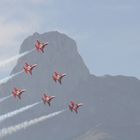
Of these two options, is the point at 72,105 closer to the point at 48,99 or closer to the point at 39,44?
the point at 48,99

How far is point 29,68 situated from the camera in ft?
589

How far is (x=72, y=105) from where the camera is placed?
172m

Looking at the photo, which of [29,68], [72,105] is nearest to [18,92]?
[29,68]

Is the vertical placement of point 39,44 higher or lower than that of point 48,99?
higher

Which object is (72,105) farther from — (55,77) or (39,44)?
(39,44)

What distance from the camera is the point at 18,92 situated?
181875 millimetres

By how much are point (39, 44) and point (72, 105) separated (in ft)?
77.3

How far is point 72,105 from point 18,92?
20763 mm

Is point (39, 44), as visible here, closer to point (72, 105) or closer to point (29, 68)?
point (29, 68)

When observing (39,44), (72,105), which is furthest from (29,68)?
(72,105)

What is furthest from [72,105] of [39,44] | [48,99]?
[39,44]

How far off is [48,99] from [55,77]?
8575mm

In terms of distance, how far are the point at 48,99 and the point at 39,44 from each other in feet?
60.5

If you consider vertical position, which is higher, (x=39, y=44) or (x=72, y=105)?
(x=39, y=44)
